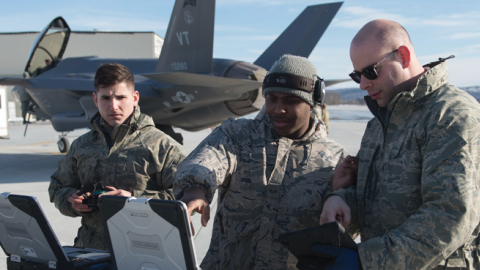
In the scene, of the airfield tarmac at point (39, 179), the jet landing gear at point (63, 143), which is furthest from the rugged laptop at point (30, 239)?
the jet landing gear at point (63, 143)

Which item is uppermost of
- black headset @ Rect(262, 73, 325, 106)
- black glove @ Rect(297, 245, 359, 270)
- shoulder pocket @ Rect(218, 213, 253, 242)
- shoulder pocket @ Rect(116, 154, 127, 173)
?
black headset @ Rect(262, 73, 325, 106)

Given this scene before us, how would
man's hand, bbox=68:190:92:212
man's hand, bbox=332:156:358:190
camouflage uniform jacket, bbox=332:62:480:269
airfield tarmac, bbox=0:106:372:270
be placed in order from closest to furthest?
1. camouflage uniform jacket, bbox=332:62:480:269
2. man's hand, bbox=332:156:358:190
3. man's hand, bbox=68:190:92:212
4. airfield tarmac, bbox=0:106:372:270

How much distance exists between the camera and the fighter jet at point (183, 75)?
802cm

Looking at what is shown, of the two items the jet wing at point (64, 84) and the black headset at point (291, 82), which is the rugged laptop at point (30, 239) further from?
the jet wing at point (64, 84)

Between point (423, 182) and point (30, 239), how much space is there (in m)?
1.74

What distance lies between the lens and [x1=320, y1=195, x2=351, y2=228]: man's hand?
5.41ft

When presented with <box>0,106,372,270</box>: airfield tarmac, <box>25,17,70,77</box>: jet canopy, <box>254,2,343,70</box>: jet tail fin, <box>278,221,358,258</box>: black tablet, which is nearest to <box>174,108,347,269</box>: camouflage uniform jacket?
<box>278,221,358,258</box>: black tablet

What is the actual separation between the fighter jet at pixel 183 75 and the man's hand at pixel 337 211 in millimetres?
5609

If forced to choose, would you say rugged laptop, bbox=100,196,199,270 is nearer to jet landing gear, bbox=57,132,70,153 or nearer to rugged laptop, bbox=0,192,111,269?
rugged laptop, bbox=0,192,111,269

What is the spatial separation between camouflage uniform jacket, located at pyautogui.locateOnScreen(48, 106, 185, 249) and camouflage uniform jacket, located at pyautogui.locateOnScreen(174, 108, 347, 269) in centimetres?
70

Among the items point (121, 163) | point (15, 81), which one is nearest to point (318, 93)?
point (121, 163)

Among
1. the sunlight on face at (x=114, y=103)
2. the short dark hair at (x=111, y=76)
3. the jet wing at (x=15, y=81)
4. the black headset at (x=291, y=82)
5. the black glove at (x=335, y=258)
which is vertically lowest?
the jet wing at (x=15, y=81)

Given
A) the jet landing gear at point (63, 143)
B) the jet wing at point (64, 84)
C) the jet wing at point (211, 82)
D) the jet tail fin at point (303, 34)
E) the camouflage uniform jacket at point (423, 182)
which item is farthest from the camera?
the jet landing gear at point (63, 143)

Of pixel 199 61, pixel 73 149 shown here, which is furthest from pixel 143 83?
pixel 73 149
